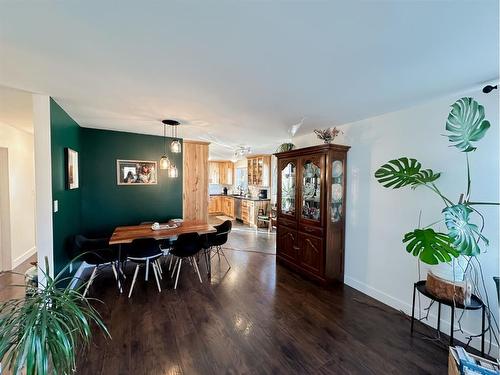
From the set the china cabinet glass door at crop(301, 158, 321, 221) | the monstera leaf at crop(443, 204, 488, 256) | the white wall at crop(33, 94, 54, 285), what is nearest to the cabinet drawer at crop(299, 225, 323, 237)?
the china cabinet glass door at crop(301, 158, 321, 221)

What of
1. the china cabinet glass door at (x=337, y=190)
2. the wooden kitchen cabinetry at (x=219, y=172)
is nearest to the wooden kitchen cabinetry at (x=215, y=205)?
the wooden kitchen cabinetry at (x=219, y=172)

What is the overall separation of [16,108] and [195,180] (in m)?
2.79

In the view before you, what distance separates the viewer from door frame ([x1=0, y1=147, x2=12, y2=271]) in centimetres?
345

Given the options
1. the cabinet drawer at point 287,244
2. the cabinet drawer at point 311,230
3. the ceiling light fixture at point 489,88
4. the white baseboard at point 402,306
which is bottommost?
the white baseboard at point 402,306

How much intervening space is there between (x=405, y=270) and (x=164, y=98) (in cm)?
334

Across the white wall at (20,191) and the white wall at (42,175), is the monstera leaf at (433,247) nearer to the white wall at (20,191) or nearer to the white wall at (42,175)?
the white wall at (42,175)

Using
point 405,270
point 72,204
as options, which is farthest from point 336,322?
point 72,204

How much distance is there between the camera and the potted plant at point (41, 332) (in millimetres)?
899

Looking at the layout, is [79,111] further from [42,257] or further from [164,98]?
[42,257]

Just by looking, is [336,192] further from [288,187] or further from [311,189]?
[288,187]

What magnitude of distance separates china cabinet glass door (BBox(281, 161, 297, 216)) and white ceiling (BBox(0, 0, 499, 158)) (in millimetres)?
1351

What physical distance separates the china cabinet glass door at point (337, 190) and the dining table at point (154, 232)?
184 centimetres

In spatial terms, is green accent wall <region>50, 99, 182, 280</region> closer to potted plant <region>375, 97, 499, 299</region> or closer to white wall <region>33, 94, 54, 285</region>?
white wall <region>33, 94, 54, 285</region>

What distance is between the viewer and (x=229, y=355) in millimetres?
1868
